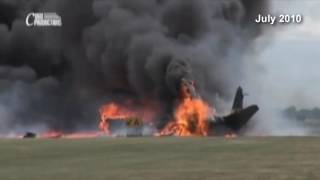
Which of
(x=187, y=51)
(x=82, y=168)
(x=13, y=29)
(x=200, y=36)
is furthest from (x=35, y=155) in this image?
(x=13, y=29)

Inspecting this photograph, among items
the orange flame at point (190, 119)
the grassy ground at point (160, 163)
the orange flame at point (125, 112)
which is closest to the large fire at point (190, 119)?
the orange flame at point (190, 119)

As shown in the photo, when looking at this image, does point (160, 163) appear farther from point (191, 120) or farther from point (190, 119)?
point (190, 119)

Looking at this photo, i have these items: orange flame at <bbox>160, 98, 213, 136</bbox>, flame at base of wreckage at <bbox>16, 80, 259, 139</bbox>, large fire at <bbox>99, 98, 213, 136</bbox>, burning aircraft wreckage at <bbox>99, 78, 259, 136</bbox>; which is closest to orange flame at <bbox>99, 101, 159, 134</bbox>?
flame at base of wreckage at <bbox>16, 80, 259, 139</bbox>

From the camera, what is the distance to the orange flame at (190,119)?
111875mm

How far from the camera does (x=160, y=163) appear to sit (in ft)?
155

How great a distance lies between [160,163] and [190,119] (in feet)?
217

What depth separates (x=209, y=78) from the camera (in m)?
127

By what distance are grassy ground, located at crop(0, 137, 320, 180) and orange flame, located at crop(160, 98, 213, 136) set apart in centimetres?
4465

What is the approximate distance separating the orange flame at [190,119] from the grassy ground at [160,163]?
44.7 metres

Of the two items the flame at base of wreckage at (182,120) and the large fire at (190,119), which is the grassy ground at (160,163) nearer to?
the large fire at (190,119)

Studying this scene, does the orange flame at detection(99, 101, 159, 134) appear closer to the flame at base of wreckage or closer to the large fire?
the flame at base of wreckage

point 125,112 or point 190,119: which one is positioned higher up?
point 125,112

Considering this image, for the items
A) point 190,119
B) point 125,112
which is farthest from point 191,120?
point 125,112

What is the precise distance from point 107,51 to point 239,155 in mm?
82873
